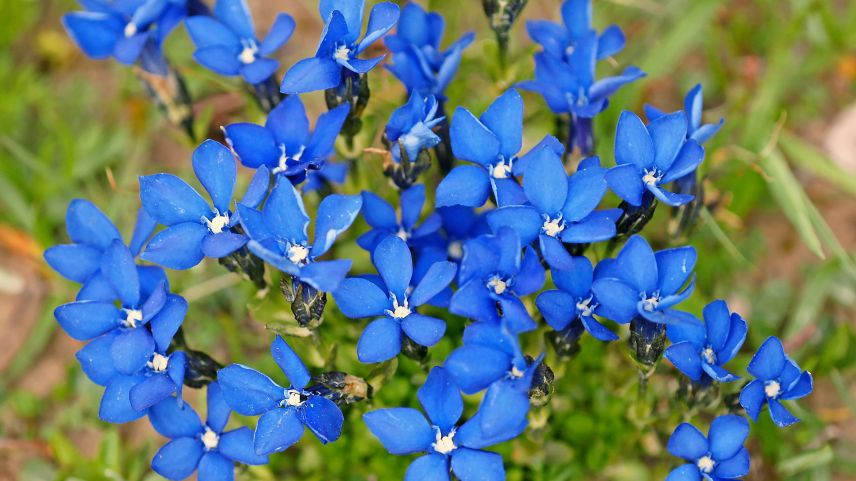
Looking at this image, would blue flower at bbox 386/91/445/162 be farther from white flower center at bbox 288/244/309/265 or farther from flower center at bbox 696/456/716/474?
flower center at bbox 696/456/716/474

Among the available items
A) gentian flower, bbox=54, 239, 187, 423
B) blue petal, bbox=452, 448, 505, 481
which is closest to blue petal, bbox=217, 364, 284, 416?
gentian flower, bbox=54, 239, 187, 423

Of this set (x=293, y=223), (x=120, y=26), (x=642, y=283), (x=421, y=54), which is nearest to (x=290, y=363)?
(x=293, y=223)

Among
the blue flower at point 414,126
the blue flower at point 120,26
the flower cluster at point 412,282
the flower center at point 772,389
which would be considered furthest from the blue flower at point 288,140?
the flower center at point 772,389

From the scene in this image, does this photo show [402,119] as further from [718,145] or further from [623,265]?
[718,145]

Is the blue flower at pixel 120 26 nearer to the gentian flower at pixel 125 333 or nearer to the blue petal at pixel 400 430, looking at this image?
the gentian flower at pixel 125 333

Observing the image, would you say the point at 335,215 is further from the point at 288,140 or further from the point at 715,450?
the point at 715,450

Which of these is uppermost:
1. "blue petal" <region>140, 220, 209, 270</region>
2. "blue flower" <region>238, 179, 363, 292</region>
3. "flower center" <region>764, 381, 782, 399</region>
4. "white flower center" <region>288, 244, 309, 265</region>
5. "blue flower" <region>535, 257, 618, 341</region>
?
"blue flower" <region>238, 179, 363, 292</region>

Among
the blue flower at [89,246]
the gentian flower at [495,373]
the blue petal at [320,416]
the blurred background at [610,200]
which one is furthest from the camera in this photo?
the blurred background at [610,200]
